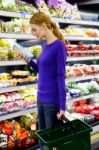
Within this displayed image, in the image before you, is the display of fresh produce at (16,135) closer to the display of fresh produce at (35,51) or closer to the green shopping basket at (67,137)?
the display of fresh produce at (35,51)

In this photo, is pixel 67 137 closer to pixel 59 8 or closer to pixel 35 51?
pixel 35 51

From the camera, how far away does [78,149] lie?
8.62 ft

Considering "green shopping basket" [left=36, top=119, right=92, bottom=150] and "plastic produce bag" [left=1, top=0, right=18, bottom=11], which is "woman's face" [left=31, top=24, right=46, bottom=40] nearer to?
"green shopping basket" [left=36, top=119, right=92, bottom=150]

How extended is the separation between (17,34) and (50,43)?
1.21 meters

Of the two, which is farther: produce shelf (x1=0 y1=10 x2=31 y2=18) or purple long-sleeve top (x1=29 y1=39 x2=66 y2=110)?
produce shelf (x1=0 y1=10 x2=31 y2=18)

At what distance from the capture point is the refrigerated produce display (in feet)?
12.5

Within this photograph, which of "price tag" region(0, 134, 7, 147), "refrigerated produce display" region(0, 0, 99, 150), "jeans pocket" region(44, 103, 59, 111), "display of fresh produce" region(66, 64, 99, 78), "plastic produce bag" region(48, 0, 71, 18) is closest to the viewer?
"jeans pocket" region(44, 103, 59, 111)

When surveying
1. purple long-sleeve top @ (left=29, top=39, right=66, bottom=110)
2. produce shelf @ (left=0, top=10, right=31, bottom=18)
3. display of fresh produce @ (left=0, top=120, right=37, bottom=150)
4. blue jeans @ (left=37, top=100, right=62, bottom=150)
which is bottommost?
display of fresh produce @ (left=0, top=120, right=37, bottom=150)

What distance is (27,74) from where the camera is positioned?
4.10m

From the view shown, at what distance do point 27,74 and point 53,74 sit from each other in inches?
52.1

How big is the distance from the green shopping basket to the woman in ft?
0.42

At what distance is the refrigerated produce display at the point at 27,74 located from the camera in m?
3.82

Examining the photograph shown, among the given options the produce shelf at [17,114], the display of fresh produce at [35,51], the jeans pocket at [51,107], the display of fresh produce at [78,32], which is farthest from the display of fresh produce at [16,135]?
the display of fresh produce at [78,32]

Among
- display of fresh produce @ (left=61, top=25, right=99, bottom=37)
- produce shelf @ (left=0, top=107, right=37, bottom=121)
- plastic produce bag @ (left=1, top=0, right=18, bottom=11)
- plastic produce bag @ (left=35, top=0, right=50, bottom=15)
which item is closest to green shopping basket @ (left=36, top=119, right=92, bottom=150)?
produce shelf @ (left=0, top=107, right=37, bottom=121)
